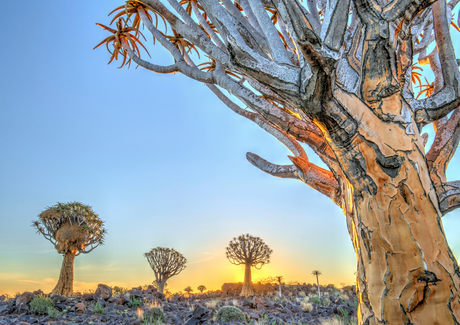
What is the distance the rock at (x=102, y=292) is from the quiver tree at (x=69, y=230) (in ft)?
10.7

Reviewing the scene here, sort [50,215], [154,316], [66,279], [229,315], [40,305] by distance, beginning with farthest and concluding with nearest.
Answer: [50,215], [66,279], [40,305], [154,316], [229,315]

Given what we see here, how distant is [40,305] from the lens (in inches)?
274

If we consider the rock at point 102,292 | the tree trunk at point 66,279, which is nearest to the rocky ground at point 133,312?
the rock at point 102,292

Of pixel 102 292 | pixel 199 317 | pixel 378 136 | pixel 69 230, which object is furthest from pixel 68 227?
pixel 378 136

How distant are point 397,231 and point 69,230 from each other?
12469 mm

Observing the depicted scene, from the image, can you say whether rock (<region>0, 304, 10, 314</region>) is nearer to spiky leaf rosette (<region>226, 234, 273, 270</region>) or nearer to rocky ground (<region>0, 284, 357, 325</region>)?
rocky ground (<region>0, 284, 357, 325</region>)

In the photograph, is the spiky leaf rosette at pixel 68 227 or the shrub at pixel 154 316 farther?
the spiky leaf rosette at pixel 68 227

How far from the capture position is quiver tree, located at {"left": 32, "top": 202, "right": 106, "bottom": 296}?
1113 cm

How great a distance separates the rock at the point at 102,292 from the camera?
8.22 m

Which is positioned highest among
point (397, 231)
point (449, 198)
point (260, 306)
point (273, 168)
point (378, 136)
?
point (273, 168)

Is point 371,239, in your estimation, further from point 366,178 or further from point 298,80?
point 298,80

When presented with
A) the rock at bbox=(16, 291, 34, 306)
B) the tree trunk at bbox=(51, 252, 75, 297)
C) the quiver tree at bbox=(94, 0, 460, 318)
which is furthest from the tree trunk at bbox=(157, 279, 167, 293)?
the quiver tree at bbox=(94, 0, 460, 318)

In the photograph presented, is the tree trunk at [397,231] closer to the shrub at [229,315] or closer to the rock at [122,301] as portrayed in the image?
the shrub at [229,315]

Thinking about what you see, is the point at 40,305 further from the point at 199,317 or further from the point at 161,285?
the point at 161,285
